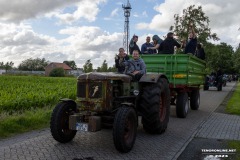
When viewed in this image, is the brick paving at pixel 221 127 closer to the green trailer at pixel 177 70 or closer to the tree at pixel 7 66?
the green trailer at pixel 177 70

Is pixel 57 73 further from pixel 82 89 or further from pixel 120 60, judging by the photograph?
pixel 82 89

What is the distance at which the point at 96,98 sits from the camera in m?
7.13

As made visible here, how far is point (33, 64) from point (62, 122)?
119 meters

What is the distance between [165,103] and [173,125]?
1.04 m

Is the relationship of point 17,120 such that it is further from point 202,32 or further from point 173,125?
point 202,32

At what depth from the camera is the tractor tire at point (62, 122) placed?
7059 millimetres

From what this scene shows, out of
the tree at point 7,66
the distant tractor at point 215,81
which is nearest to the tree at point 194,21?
the distant tractor at point 215,81

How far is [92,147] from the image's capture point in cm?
703

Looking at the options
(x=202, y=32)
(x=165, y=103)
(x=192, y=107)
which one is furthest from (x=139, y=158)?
(x=202, y=32)

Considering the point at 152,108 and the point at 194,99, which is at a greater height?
the point at 152,108

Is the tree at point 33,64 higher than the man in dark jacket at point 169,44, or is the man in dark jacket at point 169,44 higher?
the tree at point 33,64

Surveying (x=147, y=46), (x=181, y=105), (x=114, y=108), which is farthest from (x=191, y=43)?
(x=114, y=108)

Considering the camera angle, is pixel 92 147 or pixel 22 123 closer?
pixel 92 147

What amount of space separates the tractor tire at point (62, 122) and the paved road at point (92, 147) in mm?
167
